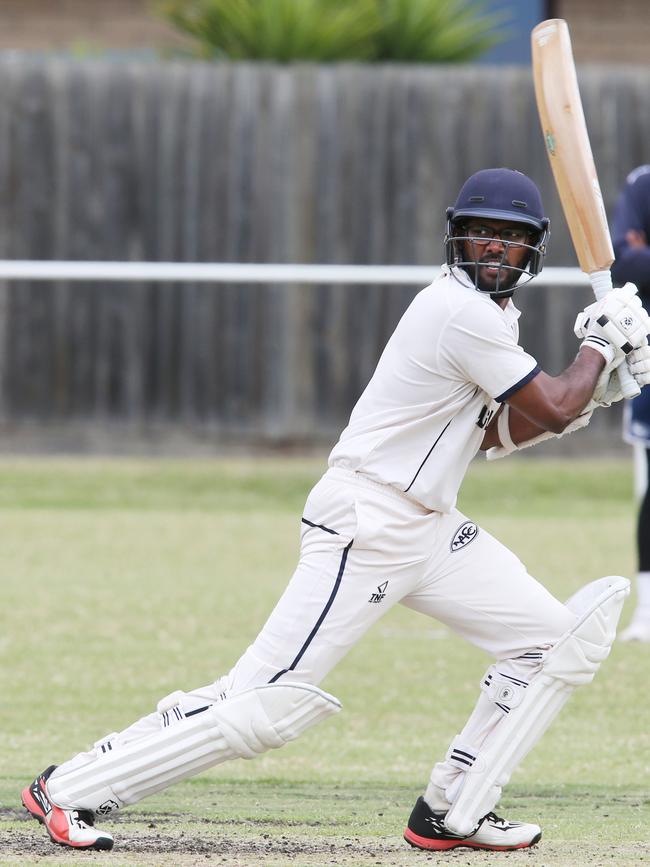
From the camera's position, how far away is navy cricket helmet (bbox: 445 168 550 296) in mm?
4402

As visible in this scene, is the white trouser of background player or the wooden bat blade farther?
the wooden bat blade

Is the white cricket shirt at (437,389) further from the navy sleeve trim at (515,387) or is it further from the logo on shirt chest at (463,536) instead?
the logo on shirt chest at (463,536)

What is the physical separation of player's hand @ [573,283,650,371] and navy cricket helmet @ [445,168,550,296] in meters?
0.22

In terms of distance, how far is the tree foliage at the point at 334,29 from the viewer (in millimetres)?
14477

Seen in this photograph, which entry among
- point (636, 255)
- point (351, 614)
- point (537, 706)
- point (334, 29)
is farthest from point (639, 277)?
point (334, 29)

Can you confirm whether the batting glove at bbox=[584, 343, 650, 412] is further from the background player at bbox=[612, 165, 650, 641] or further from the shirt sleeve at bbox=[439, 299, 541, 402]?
the background player at bbox=[612, 165, 650, 641]

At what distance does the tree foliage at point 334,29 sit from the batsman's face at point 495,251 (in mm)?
10374

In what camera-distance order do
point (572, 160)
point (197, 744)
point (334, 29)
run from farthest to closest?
point (334, 29) → point (572, 160) → point (197, 744)

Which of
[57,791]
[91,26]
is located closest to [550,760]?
[57,791]

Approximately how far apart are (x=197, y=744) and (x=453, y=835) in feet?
2.58

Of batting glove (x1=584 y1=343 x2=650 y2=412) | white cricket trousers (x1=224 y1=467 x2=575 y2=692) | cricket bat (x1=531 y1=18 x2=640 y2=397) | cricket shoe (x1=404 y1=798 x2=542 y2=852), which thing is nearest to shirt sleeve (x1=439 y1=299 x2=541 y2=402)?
batting glove (x1=584 y1=343 x2=650 y2=412)

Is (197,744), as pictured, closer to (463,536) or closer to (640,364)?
(463,536)

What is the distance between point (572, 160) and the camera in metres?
5.03

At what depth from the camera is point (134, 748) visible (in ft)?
14.0
